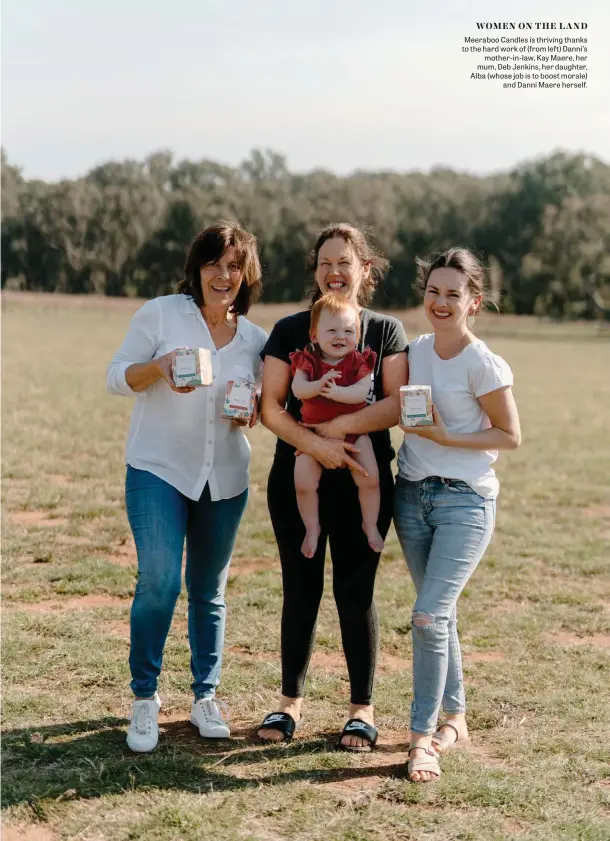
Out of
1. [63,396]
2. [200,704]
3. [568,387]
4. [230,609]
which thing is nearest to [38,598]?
[230,609]

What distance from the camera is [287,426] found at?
386 centimetres

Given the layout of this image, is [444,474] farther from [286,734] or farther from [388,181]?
[388,181]

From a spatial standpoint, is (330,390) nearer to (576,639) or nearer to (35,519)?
(576,639)

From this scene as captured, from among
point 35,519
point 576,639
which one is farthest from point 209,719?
point 35,519

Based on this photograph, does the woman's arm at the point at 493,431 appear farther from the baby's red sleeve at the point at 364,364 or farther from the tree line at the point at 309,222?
the tree line at the point at 309,222

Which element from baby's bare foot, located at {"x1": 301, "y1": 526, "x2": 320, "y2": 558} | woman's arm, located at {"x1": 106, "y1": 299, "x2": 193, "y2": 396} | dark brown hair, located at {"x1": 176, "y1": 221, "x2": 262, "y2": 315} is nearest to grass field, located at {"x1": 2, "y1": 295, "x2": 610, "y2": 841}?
baby's bare foot, located at {"x1": 301, "y1": 526, "x2": 320, "y2": 558}

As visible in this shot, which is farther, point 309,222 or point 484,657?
point 309,222

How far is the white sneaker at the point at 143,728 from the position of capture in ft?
12.9

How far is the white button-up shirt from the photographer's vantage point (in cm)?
399

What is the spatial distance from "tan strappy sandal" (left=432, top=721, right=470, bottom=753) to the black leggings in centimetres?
32

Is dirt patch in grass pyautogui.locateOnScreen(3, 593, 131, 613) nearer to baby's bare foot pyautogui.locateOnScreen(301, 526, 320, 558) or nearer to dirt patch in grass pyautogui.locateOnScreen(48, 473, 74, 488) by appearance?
baby's bare foot pyautogui.locateOnScreen(301, 526, 320, 558)

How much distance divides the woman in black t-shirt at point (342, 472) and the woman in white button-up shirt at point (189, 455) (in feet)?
0.74

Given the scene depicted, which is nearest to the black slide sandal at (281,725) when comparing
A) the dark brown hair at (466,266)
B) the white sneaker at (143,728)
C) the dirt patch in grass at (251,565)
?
the white sneaker at (143,728)

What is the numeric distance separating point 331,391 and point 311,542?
61 cm
